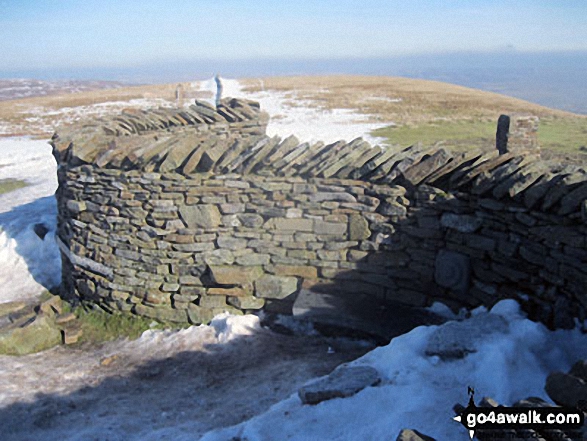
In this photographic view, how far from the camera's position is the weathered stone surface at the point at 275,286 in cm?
664

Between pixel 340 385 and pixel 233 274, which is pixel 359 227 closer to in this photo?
pixel 233 274

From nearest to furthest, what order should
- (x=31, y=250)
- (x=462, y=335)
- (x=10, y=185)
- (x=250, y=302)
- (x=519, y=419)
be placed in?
(x=519, y=419) < (x=462, y=335) < (x=250, y=302) < (x=31, y=250) < (x=10, y=185)

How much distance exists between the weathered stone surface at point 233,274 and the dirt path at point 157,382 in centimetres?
65

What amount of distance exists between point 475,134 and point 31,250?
14.5m

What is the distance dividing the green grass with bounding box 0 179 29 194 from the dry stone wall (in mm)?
8770

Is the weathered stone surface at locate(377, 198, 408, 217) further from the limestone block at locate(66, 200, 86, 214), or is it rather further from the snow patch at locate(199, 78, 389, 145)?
the snow patch at locate(199, 78, 389, 145)

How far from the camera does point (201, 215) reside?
6641 mm

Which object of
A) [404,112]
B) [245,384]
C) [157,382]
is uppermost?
[404,112]

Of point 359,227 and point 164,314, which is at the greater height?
point 359,227

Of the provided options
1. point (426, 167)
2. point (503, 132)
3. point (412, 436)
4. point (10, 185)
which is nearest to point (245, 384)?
point (412, 436)

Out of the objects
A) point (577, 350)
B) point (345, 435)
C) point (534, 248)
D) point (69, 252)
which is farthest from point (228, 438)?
point (69, 252)

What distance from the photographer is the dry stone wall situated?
523cm

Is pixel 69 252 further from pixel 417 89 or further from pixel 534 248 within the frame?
pixel 417 89

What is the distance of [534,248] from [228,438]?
335 cm
